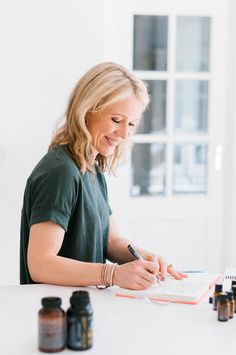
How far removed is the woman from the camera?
192 centimetres

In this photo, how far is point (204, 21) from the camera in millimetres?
3928

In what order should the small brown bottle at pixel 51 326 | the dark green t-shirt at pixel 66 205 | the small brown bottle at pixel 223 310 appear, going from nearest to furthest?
the small brown bottle at pixel 51 326 < the small brown bottle at pixel 223 310 < the dark green t-shirt at pixel 66 205

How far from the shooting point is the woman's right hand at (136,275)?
1890mm

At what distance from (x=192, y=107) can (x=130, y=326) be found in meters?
2.61

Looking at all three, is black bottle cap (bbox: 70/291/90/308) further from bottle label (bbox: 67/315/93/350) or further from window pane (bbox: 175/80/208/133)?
window pane (bbox: 175/80/208/133)

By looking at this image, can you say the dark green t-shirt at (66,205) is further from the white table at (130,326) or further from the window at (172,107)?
the window at (172,107)

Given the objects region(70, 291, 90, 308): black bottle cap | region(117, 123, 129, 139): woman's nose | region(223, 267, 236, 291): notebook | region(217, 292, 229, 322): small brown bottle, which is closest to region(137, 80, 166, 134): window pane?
region(117, 123, 129, 139): woman's nose

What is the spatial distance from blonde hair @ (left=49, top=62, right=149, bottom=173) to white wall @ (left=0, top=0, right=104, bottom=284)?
1.47 m

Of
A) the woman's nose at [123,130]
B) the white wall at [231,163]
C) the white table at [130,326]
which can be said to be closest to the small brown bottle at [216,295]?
the white table at [130,326]

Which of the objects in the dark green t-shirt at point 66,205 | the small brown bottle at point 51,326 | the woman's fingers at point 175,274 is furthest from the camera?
the woman's fingers at point 175,274

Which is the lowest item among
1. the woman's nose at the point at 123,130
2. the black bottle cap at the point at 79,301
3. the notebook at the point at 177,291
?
the notebook at the point at 177,291

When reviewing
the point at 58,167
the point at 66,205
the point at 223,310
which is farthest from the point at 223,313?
the point at 58,167

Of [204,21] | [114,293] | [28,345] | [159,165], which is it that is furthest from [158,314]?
[204,21]

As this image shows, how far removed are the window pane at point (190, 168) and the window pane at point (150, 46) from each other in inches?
22.2
